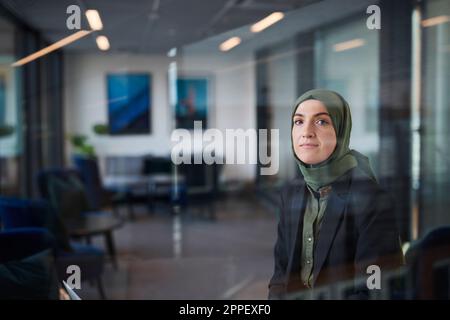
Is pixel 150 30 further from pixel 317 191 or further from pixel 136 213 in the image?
pixel 136 213

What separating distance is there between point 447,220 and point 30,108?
4.50 metres

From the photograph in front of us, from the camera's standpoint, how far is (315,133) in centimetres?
177

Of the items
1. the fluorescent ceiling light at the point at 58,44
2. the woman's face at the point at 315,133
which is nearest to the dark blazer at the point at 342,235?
the woman's face at the point at 315,133

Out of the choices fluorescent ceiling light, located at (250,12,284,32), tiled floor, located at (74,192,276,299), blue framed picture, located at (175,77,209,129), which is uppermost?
fluorescent ceiling light, located at (250,12,284,32)

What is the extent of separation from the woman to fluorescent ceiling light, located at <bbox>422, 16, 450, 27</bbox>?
79.1 inches

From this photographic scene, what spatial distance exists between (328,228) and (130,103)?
15.9 feet

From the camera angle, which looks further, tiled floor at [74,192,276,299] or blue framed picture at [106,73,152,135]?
blue framed picture at [106,73,152,135]

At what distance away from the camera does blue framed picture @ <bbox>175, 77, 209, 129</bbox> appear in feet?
13.2
